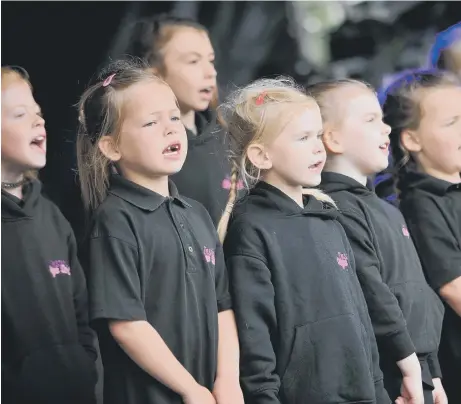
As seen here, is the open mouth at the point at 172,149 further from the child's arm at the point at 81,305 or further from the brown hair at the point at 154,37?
the brown hair at the point at 154,37

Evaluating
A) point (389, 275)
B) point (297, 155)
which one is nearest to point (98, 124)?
point (297, 155)

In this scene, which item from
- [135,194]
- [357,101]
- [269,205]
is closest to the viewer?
[135,194]

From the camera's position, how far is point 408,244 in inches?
97.3

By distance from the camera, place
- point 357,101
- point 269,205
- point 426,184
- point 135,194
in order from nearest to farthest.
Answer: point 135,194, point 269,205, point 357,101, point 426,184

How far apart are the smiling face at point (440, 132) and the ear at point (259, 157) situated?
2.23ft

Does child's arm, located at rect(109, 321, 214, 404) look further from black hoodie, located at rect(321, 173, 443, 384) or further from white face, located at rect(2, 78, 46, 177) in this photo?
black hoodie, located at rect(321, 173, 443, 384)

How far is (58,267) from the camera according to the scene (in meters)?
2.08

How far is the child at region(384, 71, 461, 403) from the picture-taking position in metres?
2.54

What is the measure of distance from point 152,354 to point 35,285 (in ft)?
1.20

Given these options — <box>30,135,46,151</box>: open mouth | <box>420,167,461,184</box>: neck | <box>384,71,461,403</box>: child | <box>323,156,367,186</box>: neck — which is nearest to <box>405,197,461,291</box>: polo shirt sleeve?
<box>384,71,461,403</box>: child

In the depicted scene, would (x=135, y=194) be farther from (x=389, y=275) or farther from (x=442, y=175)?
(x=442, y=175)

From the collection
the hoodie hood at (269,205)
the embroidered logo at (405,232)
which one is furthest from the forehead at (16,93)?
the embroidered logo at (405,232)

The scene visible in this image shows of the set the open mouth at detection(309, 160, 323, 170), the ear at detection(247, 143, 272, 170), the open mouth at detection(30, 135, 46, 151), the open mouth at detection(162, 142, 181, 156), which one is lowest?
the open mouth at detection(309, 160, 323, 170)

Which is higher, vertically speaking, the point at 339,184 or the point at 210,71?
the point at 210,71
